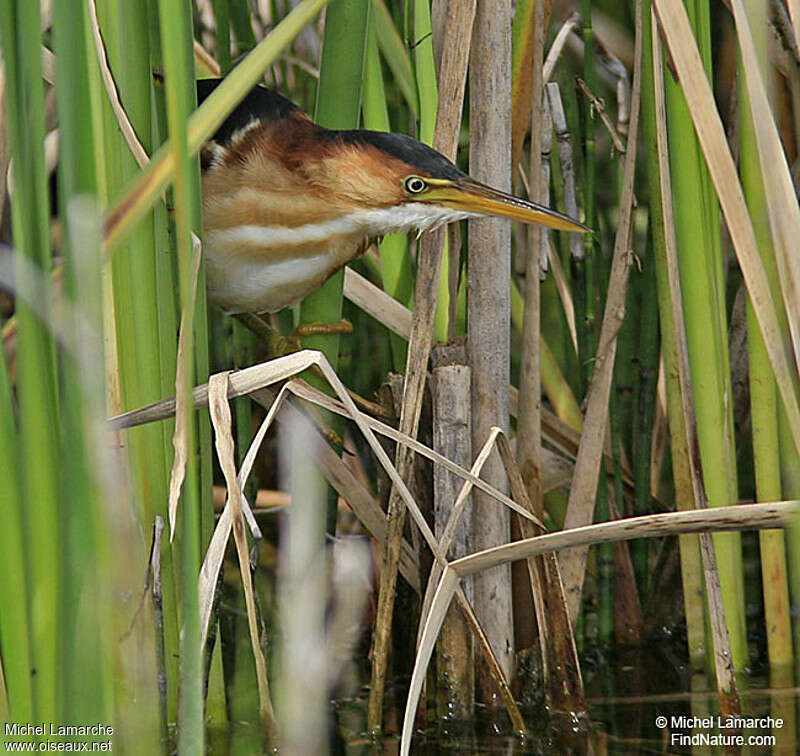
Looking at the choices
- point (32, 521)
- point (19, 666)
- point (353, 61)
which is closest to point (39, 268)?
point (32, 521)

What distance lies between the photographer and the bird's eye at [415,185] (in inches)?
44.5

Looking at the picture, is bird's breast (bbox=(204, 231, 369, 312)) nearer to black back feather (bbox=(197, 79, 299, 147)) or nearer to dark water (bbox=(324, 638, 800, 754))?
black back feather (bbox=(197, 79, 299, 147))

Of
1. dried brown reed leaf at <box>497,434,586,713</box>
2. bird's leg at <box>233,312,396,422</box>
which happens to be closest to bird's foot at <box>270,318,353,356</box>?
bird's leg at <box>233,312,396,422</box>

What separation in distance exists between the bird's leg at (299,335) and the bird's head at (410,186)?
13 centimetres

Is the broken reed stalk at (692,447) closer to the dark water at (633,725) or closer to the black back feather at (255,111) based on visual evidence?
the dark water at (633,725)

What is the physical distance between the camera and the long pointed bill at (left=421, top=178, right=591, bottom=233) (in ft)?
3.55

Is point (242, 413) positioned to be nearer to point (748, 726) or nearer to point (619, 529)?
point (619, 529)

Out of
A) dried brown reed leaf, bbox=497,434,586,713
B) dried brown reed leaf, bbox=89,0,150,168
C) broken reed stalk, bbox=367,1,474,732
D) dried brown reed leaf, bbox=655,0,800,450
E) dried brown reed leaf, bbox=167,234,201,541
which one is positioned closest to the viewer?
dried brown reed leaf, bbox=167,234,201,541

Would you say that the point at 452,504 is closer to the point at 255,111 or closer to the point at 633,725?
the point at 633,725

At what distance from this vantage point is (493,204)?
42.8 inches

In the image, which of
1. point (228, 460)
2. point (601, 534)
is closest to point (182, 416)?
point (228, 460)

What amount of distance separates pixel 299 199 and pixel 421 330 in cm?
27

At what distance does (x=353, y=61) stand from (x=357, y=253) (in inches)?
10.7

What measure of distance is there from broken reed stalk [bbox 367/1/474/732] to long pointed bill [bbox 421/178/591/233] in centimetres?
5
